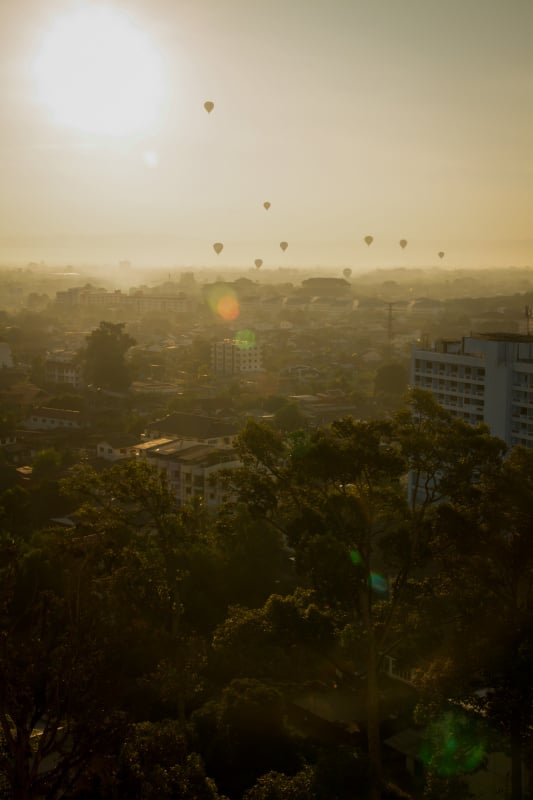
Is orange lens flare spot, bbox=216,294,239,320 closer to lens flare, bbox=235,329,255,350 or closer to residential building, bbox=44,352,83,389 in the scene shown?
lens flare, bbox=235,329,255,350

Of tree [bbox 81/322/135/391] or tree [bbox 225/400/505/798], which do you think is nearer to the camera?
tree [bbox 225/400/505/798]

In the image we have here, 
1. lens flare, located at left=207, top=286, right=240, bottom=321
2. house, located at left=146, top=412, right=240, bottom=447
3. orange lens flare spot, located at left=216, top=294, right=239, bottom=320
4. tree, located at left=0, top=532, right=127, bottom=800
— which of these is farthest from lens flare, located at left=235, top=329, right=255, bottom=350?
tree, located at left=0, top=532, right=127, bottom=800

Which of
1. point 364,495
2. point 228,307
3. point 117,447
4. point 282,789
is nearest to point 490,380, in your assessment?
point 117,447

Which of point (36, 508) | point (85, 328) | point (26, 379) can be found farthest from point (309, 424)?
point (85, 328)

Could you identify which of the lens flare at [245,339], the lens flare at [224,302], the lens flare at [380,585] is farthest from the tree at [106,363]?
the lens flare at [224,302]

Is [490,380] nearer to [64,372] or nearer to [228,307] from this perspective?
[64,372]

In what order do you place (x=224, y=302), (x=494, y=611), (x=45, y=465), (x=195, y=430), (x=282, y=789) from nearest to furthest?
(x=282, y=789) < (x=494, y=611) < (x=45, y=465) < (x=195, y=430) < (x=224, y=302)

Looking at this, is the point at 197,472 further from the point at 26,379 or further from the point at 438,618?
the point at 26,379
